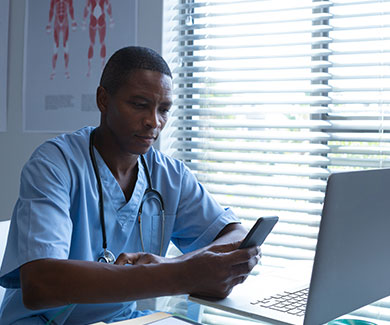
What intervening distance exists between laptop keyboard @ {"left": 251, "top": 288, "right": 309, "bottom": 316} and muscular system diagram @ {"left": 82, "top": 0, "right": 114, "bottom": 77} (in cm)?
151

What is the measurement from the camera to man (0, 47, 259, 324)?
109 centimetres

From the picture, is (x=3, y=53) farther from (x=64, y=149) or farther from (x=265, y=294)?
(x=265, y=294)

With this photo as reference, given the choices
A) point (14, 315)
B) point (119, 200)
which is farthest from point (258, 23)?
point (14, 315)

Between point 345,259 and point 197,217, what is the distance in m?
0.79

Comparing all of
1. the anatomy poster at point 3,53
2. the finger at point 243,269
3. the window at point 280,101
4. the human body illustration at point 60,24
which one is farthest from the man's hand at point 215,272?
the anatomy poster at point 3,53

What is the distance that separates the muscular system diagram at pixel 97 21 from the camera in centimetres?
226

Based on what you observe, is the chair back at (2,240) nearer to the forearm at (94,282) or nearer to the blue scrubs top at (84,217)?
the blue scrubs top at (84,217)

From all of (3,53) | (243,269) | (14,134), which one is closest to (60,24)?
(3,53)

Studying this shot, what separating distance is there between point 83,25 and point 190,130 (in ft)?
2.20

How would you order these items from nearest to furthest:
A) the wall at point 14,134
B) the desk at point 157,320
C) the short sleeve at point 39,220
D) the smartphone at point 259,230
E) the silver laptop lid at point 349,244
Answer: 1. the silver laptop lid at point 349,244
2. the desk at point 157,320
3. the smartphone at point 259,230
4. the short sleeve at point 39,220
5. the wall at point 14,134

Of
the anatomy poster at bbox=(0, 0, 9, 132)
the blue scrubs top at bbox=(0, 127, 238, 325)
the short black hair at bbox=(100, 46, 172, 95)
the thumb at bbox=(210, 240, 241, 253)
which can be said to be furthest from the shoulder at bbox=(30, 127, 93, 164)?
the anatomy poster at bbox=(0, 0, 9, 132)

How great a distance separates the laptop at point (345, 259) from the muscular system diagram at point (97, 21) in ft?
4.93

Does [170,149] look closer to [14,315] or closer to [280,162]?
[280,162]

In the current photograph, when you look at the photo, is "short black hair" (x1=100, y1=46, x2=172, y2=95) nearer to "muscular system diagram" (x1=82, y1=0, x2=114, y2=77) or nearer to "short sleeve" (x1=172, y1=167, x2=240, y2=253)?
"short sleeve" (x1=172, y1=167, x2=240, y2=253)
